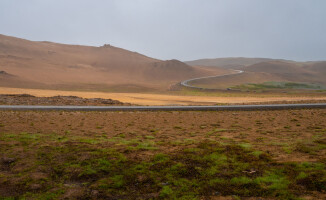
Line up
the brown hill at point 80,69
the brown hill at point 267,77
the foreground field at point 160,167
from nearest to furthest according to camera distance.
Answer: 1. the foreground field at point 160,167
2. the brown hill at point 80,69
3. the brown hill at point 267,77

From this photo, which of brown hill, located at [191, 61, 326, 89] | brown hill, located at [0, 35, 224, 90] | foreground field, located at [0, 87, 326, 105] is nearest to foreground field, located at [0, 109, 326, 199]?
foreground field, located at [0, 87, 326, 105]

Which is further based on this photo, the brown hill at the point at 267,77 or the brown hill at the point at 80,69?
the brown hill at the point at 267,77

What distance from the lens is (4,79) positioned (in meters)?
65.2

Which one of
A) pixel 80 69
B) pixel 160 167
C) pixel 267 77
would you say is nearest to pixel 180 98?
pixel 160 167

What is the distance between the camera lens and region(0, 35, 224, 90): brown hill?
246 ft

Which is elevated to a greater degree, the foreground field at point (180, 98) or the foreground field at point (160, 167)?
the foreground field at point (180, 98)

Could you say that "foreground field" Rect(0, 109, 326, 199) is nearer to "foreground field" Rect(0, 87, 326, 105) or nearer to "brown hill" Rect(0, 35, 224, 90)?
"foreground field" Rect(0, 87, 326, 105)

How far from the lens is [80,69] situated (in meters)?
97.0

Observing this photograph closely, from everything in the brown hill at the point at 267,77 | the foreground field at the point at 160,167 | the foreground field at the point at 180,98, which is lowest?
the foreground field at the point at 160,167

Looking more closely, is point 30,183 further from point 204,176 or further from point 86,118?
point 86,118

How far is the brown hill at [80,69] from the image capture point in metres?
74.9

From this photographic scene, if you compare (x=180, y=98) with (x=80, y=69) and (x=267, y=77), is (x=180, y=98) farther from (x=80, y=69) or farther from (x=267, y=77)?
(x=267, y=77)

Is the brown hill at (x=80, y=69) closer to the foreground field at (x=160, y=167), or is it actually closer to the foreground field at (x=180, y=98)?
the foreground field at (x=180, y=98)

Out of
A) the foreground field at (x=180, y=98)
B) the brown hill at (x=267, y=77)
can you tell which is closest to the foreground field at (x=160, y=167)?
the foreground field at (x=180, y=98)
